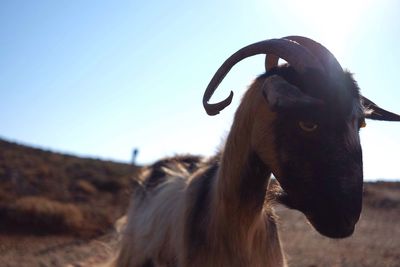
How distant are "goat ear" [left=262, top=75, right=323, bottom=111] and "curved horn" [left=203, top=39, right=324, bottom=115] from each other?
6.3 inches

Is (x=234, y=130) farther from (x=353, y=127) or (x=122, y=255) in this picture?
(x=122, y=255)

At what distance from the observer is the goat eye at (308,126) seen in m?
2.61

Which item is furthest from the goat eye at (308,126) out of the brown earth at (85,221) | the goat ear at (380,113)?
the brown earth at (85,221)

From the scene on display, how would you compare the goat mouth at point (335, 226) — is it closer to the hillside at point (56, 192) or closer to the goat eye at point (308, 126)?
the goat eye at point (308, 126)

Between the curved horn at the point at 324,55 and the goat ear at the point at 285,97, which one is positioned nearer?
the goat ear at the point at 285,97

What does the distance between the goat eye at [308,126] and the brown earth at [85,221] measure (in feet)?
12.7

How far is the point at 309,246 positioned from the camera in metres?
7.79

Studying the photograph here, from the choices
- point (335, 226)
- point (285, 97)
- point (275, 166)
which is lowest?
point (335, 226)

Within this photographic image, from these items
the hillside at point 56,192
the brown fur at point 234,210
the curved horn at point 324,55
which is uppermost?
the curved horn at point 324,55

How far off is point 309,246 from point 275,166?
5442 mm

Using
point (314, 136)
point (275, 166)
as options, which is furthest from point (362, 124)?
point (275, 166)

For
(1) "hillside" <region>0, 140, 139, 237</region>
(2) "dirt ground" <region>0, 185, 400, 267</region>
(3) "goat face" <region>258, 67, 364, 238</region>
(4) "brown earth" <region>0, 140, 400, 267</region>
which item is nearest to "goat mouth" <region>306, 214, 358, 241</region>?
(3) "goat face" <region>258, 67, 364, 238</region>

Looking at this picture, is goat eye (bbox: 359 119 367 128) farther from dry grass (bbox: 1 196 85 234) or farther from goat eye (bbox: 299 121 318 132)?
dry grass (bbox: 1 196 85 234)

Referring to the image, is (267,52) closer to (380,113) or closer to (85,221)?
(380,113)
